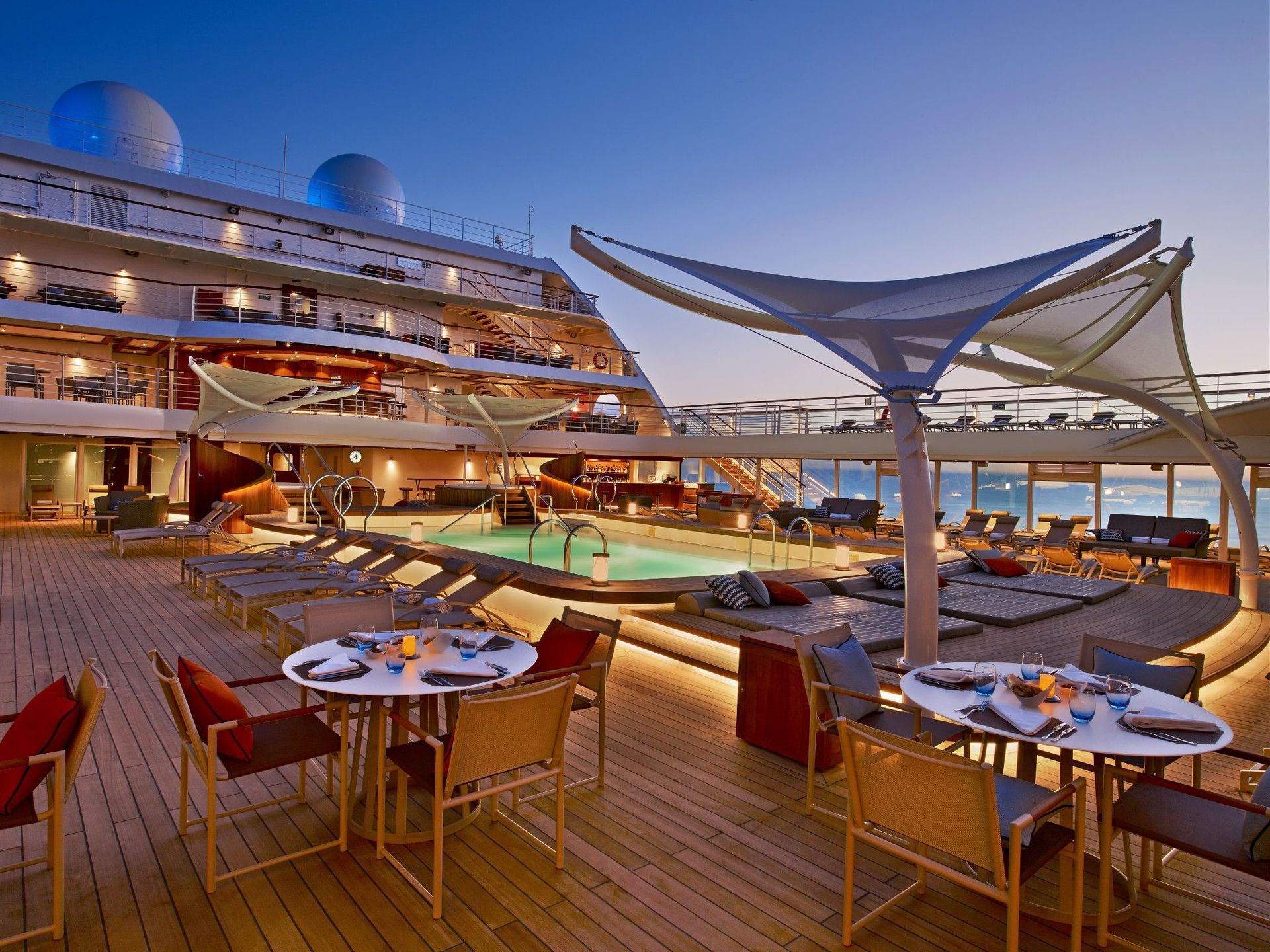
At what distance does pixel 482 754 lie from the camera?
2469 mm

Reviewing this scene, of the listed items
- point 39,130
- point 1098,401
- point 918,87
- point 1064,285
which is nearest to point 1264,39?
point 918,87

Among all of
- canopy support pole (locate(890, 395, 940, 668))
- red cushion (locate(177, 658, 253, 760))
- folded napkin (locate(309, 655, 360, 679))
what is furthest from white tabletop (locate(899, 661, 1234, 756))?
red cushion (locate(177, 658, 253, 760))

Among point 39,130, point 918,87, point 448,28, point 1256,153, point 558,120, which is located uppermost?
point 448,28

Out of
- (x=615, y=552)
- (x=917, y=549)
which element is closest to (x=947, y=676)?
(x=917, y=549)

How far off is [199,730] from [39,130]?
2333 centimetres

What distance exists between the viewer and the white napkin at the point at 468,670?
285 cm

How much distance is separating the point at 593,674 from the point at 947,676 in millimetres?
1624

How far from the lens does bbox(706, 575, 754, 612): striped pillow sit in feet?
19.2

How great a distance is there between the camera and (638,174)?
2158 cm

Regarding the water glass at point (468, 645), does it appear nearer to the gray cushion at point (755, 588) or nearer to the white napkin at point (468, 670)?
the white napkin at point (468, 670)

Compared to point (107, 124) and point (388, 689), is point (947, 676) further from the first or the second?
point (107, 124)

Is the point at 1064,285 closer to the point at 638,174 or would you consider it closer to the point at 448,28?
the point at 638,174

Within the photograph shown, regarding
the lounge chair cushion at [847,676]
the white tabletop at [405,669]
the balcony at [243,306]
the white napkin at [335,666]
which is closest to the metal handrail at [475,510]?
the balcony at [243,306]

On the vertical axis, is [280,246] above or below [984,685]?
above
